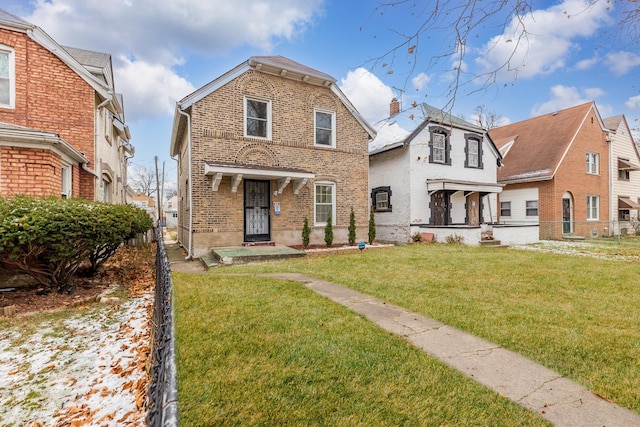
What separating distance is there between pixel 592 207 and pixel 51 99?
27.7 meters

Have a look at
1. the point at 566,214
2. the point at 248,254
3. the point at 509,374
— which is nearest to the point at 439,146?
the point at 566,214

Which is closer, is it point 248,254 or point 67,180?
point 67,180

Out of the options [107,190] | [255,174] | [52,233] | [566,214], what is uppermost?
[255,174]

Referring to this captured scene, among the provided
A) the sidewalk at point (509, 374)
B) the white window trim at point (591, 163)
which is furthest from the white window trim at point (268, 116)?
the white window trim at point (591, 163)

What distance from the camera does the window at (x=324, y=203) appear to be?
12641mm

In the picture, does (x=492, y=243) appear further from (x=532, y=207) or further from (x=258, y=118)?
(x=258, y=118)

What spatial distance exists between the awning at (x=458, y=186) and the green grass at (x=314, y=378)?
39.7 feet

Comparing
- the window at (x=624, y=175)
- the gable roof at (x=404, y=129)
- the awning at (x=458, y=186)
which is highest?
the gable roof at (x=404, y=129)

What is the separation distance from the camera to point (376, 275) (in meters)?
7.26

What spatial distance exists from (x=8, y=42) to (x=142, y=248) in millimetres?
7377

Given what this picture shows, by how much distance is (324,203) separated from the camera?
1277cm

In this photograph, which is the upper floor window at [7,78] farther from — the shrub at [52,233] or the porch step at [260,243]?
the porch step at [260,243]

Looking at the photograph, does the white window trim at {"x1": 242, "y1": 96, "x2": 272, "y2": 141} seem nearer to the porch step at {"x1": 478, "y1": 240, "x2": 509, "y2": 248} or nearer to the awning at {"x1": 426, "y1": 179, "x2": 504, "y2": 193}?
the awning at {"x1": 426, "y1": 179, "x2": 504, "y2": 193}

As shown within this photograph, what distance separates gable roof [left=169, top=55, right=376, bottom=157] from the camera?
1039cm
